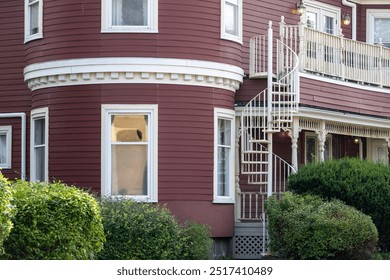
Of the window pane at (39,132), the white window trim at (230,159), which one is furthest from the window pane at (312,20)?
the window pane at (39,132)

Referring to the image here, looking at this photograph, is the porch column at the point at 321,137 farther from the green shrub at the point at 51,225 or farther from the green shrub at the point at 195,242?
the green shrub at the point at 51,225

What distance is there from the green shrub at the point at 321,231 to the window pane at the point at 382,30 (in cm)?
1012

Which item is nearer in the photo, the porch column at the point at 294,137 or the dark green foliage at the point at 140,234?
the dark green foliage at the point at 140,234

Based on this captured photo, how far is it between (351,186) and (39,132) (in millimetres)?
7489

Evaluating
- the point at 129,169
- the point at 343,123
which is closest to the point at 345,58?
the point at 343,123

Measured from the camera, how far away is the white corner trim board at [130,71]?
24.6 metres

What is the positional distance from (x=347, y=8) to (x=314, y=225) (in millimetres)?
10911

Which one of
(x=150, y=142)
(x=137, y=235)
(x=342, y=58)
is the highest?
(x=342, y=58)

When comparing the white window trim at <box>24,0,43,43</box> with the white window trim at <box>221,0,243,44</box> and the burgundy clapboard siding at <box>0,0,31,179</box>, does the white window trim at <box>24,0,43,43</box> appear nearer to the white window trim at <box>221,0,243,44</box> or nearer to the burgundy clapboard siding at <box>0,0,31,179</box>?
the burgundy clapboard siding at <box>0,0,31,179</box>

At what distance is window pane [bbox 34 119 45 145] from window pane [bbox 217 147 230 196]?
13.8ft

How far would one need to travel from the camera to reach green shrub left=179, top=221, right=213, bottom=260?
22922 millimetres

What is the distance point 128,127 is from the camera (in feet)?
81.3

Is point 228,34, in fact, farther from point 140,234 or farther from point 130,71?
point 140,234
